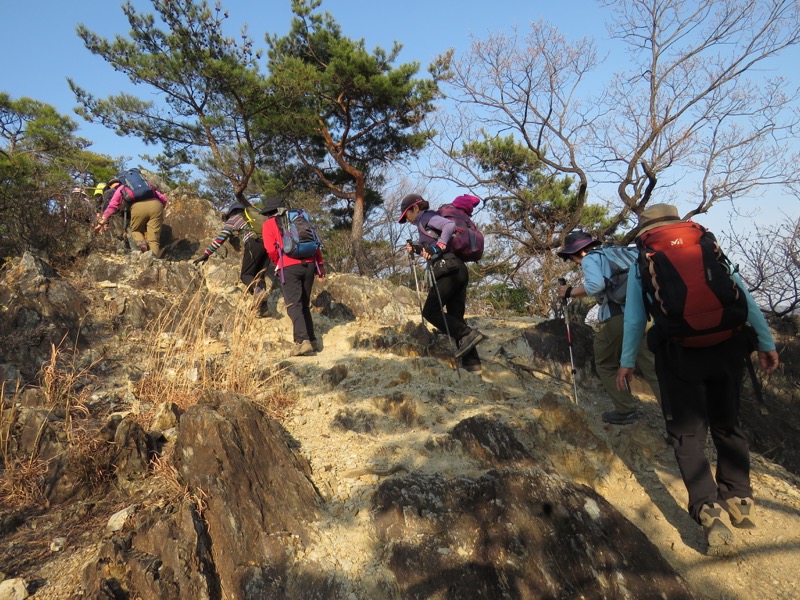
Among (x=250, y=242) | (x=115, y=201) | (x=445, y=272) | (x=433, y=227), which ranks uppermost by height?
(x=115, y=201)

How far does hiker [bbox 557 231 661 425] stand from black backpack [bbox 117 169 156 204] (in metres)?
7.03

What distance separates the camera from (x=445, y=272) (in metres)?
4.92

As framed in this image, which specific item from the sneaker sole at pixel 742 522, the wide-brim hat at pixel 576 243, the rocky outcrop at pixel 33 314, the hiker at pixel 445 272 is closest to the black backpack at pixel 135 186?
the rocky outcrop at pixel 33 314

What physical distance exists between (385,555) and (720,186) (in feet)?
49.1

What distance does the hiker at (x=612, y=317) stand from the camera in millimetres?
4129

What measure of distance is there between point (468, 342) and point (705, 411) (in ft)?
8.09

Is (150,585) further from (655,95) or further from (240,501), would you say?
(655,95)

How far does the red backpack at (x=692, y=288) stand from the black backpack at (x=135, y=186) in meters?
7.80

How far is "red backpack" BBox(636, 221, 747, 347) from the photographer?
2.64 metres

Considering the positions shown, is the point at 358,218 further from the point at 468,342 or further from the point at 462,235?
the point at 468,342

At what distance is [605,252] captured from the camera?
14.0 feet

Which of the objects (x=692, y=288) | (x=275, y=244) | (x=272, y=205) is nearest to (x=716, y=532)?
(x=692, y=288)

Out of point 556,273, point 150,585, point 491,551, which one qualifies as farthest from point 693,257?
point 556,273

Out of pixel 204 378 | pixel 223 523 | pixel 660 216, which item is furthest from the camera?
pixel 204 378
